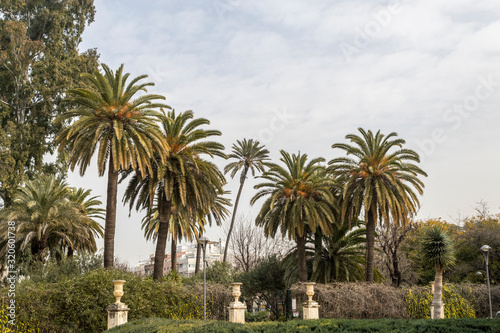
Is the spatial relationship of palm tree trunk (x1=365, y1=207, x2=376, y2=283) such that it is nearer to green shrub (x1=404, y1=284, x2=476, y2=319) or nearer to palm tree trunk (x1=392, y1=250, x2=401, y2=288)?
green shrub (x1=404, y1=284, x2=476, y2=319)

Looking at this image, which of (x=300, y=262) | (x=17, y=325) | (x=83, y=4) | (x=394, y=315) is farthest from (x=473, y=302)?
(x=83, y=4)

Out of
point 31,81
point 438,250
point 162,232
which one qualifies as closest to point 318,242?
point 162,232

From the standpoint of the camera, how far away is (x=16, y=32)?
34875 millimetres

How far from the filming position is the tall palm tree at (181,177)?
2579 centimetres

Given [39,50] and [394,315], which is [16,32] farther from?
[394,315]

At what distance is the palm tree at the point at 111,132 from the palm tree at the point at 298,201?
8.87 metres

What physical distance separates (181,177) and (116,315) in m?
9.27

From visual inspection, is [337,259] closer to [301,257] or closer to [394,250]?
[301,257]

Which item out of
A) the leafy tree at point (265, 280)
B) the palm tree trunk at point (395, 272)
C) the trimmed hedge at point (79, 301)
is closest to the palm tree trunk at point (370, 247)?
the leafy tree at point (265, 280)

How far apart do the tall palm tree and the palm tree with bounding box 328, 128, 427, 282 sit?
320 inches

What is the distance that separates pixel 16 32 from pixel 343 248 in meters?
28.4

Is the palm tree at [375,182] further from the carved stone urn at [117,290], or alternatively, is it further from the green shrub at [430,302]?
the carved stone urn at [117,290]

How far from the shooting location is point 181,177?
25734mm

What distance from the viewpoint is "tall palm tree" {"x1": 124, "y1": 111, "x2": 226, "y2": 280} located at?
25792 mm
